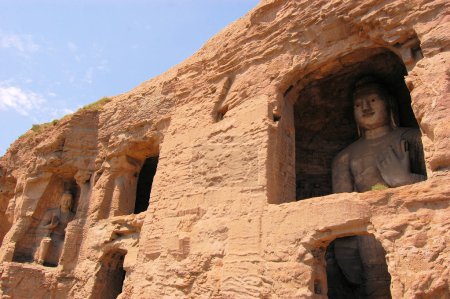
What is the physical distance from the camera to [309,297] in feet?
15.9

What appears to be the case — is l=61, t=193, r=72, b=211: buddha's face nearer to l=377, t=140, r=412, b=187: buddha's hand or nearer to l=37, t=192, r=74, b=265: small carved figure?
l=37, t=192, r=74, b=265: small carved figure

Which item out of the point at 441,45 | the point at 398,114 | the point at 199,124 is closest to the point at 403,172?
the point at 398,114

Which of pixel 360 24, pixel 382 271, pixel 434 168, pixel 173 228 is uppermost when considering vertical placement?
pixel 360 24

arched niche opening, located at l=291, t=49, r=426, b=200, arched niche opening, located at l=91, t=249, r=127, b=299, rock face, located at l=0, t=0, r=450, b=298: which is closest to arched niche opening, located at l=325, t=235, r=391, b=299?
rock face, located at l=0, t=0, r=450, b=298

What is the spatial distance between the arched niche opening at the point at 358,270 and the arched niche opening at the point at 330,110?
133cm

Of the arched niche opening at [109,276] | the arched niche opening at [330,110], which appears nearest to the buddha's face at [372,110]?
the arched niche opening at [330,110]

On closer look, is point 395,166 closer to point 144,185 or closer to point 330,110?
point 330,110

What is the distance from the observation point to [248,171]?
615 cm

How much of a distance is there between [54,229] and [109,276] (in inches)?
94.5

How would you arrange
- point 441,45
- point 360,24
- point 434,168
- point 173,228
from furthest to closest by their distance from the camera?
Answer: 1. point 173,228
2. point 360,24
3. point 441,45
4. point 434,168

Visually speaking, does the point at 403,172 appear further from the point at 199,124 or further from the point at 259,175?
the point at 199,124

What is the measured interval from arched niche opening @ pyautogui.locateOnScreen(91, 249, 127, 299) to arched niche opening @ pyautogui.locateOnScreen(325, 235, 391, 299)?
4105mm

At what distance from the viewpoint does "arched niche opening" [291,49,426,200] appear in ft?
22.1

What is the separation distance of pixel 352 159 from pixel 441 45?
2647 millimetres
